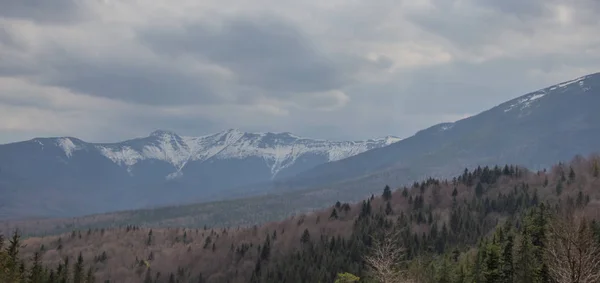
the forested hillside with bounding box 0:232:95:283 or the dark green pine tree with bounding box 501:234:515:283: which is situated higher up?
the forested hillside with bounding box 0:232:95:283

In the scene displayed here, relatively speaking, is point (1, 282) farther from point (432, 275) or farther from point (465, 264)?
point (465, 264)

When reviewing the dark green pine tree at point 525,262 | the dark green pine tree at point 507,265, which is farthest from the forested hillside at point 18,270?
the dark green pine tree at point 525,262

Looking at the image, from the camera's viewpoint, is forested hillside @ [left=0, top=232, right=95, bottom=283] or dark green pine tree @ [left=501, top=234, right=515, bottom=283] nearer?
forested hillside @ [left=0, top=232, right=95, bottom=283]

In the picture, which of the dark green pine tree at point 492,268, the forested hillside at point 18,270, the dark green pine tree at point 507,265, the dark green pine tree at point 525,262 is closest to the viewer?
the dark green pine tree at point 492,268

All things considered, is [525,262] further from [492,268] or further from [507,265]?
[492,268]

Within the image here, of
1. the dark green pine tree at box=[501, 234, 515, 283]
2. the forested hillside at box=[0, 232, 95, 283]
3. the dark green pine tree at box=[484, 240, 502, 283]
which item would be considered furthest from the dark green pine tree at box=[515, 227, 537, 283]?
the forested hillside at box=[0, 232, 95, 283]

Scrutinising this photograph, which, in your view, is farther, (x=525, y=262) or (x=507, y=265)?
(x=525, y=262)

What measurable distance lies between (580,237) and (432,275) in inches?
3315

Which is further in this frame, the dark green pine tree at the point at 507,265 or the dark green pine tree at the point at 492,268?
the dark green pine tree at the point at 507,265

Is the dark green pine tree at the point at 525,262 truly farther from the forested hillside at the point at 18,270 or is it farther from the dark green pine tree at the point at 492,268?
the forested hillside at the point at 18,270

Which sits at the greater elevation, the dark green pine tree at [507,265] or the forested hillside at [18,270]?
the forested hillside at [18,270]

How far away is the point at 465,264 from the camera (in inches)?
5103

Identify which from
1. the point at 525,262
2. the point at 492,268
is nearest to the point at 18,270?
the point at 492,268

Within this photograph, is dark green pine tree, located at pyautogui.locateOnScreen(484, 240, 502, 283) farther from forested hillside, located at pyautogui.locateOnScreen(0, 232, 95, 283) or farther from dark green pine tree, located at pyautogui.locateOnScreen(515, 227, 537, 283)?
forested hillside, located at pyautogui.locateOnScreen(0, 232, 95, 283)
